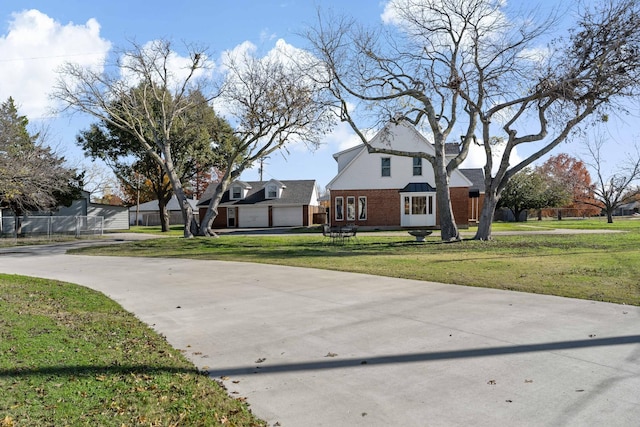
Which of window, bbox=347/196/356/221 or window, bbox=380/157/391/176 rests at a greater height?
window, bbox=380/157/391/176

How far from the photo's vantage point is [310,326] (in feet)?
22.1

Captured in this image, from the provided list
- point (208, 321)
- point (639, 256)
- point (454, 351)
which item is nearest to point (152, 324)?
point (208, 321)

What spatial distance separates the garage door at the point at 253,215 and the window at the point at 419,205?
16.9m

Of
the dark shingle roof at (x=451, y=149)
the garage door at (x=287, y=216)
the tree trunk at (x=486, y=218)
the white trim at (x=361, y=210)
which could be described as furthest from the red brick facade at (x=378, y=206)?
the tree trunk at (x=486, y=218)

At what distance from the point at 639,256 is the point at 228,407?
627 inches

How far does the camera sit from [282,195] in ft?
155

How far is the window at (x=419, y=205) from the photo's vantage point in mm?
35031

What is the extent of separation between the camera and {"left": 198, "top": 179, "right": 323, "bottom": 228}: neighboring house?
46.2 meters

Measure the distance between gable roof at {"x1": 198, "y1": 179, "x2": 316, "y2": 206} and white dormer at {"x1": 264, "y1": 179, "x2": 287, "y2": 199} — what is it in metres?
0.36

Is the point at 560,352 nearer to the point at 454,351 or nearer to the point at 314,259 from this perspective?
the point at 454,351

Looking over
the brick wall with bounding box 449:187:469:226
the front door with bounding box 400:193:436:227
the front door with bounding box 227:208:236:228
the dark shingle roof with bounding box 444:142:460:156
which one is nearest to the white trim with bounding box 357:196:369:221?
the front door with bounding box 400:193:436:227

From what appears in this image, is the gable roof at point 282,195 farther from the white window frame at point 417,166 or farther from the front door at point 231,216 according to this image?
the white window frame at point 417,166

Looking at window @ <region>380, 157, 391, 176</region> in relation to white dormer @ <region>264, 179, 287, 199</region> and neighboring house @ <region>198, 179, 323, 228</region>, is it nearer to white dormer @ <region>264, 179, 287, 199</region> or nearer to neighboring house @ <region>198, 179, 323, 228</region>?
A: neighboring house @ <region>198, 179, 323, 228</region>

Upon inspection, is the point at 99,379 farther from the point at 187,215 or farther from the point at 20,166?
the point at 187,215
